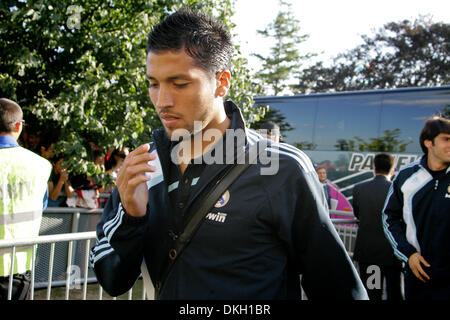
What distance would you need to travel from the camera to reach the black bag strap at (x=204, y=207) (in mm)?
1519

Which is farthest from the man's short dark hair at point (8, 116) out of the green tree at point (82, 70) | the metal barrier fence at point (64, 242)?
the green tree at point (82, 70)

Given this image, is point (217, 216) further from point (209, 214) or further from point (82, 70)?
point (82, 70)

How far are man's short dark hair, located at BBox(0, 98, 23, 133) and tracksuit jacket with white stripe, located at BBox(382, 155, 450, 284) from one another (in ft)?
10.2

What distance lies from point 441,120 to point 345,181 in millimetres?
7632

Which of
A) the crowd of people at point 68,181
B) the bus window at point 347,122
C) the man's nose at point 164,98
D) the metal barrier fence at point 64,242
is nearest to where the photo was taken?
the man's nose at point 164,98

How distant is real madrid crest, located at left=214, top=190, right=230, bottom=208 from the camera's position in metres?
1.52

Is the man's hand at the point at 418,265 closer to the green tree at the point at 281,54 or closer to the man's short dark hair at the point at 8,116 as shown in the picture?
the man's short dark hair at the point at 8,116

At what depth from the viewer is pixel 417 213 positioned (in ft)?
10.9

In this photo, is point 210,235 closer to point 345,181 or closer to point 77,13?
point 77,13

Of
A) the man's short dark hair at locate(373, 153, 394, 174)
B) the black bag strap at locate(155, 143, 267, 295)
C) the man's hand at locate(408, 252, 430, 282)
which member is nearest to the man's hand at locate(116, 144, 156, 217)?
the black bag strap at locate(155, 143, 267, 295)

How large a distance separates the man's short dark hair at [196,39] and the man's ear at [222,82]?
20 millimetres

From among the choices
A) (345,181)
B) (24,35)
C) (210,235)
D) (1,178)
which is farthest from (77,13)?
(345,181)

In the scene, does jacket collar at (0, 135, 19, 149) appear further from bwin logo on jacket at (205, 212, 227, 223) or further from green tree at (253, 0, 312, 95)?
green tree at (253, 0, 312, 95)

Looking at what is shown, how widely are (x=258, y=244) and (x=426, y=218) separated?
88.2 inches
